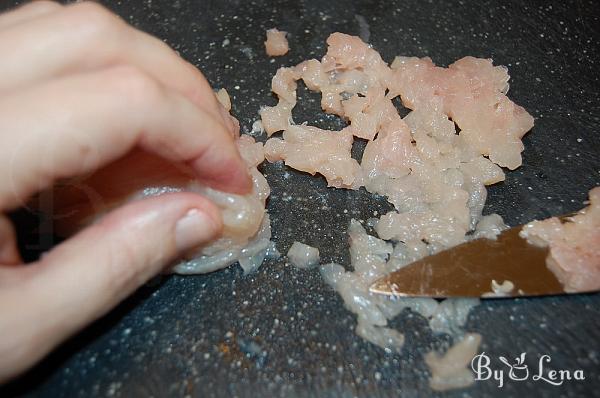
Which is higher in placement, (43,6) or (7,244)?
(43,6)

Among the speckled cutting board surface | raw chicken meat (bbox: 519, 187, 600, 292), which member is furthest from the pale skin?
raw chicken meat (bbox: 519, 187, 600, 292)

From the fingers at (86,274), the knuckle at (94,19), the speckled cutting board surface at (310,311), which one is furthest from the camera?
the speckled cutting board surface at (310,311)

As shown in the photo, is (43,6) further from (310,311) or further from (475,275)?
(475,275)

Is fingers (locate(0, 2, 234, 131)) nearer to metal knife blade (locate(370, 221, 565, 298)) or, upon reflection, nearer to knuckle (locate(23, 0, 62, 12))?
knuckle (locate(23, 0, 62, 12))

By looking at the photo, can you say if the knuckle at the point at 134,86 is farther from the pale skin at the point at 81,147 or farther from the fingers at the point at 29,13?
the fingers at the point at 29,13

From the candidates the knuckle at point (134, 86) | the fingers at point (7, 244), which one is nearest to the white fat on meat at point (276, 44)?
the knuckle at point (134, 86)

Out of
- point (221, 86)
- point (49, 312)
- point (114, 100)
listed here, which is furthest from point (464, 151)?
point (49, 312)

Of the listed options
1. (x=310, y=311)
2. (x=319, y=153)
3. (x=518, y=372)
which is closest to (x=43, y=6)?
(x=319, y=153)
